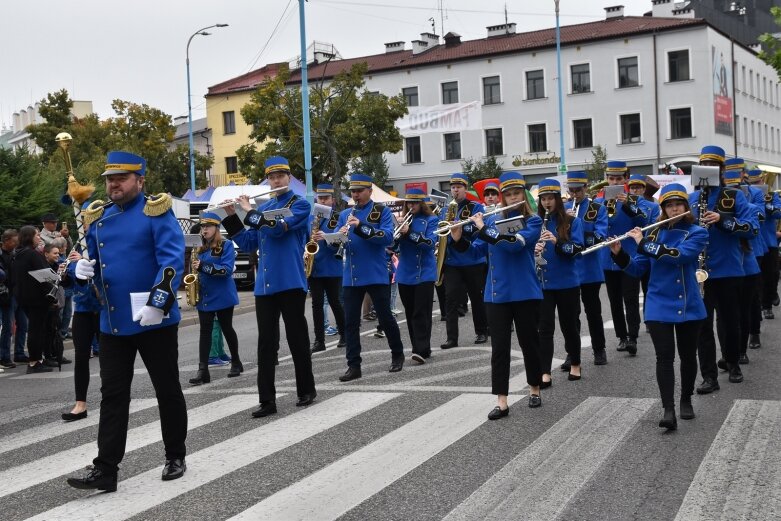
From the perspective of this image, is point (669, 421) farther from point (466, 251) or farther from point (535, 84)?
point (535, 84)

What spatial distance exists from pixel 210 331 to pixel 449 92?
171 ft

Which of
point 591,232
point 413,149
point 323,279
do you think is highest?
point 413,149

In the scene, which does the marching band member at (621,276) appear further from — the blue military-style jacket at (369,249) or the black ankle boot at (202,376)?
the black ankle boot at (202,376)

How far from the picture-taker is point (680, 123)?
55.2m

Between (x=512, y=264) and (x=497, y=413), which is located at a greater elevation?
(x=512, y=264)

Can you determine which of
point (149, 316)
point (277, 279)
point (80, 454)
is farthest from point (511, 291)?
point (80, 454)

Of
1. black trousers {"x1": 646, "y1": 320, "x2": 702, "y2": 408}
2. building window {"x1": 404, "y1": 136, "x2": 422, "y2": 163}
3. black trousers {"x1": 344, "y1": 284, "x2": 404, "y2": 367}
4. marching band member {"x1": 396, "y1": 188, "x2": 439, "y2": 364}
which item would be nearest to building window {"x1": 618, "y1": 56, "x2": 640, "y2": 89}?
building window {"x1": 404, "y1": 136, "x2": 422, "y2": 163}

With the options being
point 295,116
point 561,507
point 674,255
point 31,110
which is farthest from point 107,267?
point 31,110

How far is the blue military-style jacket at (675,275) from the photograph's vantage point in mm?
7547

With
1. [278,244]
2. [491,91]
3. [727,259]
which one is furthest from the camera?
[491,91]

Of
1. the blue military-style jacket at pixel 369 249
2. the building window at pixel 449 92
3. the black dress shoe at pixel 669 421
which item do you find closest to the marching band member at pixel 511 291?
the black dress shoe at pixel 669 421

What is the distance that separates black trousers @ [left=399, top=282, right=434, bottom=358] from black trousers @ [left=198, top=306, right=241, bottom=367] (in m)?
2.03

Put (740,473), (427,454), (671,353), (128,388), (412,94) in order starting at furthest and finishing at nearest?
1. (412,94)
2. (671,353)
3. (427,454)
4. (128,388)
5. (740,473)

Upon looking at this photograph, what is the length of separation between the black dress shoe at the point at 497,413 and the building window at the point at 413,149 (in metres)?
54.9
